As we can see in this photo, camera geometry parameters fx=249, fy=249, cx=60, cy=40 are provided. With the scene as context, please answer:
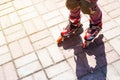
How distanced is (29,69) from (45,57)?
12.3 inches

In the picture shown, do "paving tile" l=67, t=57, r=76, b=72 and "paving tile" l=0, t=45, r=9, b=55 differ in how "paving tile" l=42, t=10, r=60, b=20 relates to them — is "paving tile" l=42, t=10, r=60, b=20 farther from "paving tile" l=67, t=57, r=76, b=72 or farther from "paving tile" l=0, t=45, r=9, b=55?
"paving tile" l=67, t=57, r=76, b=72

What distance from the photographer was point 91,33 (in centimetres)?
384

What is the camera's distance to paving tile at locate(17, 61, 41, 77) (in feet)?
12.2

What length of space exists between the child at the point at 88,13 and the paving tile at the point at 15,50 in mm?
759

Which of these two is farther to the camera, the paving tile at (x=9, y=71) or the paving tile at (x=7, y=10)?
the paving tile at (x=7, y=10)

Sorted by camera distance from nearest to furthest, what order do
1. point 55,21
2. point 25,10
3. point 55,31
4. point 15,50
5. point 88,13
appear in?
point 88,13 < point 15,50 < point 55,31 < point 55,21 < point 25,10

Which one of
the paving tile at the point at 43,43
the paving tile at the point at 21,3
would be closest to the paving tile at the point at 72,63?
the paving tile at the point at 43,43

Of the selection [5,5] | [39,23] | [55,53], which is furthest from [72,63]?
[5,5]

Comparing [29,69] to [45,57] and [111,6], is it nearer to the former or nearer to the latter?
[45,57]

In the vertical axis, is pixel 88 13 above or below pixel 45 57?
above

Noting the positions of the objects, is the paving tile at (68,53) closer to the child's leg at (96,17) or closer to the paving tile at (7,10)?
the child's leg at (96,17)

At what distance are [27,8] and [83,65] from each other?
186 cm

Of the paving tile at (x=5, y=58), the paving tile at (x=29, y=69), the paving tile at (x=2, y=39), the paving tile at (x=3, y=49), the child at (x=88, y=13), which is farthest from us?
the paving tile at (x=2, y=39)

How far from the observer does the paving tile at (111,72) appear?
3.40 m
